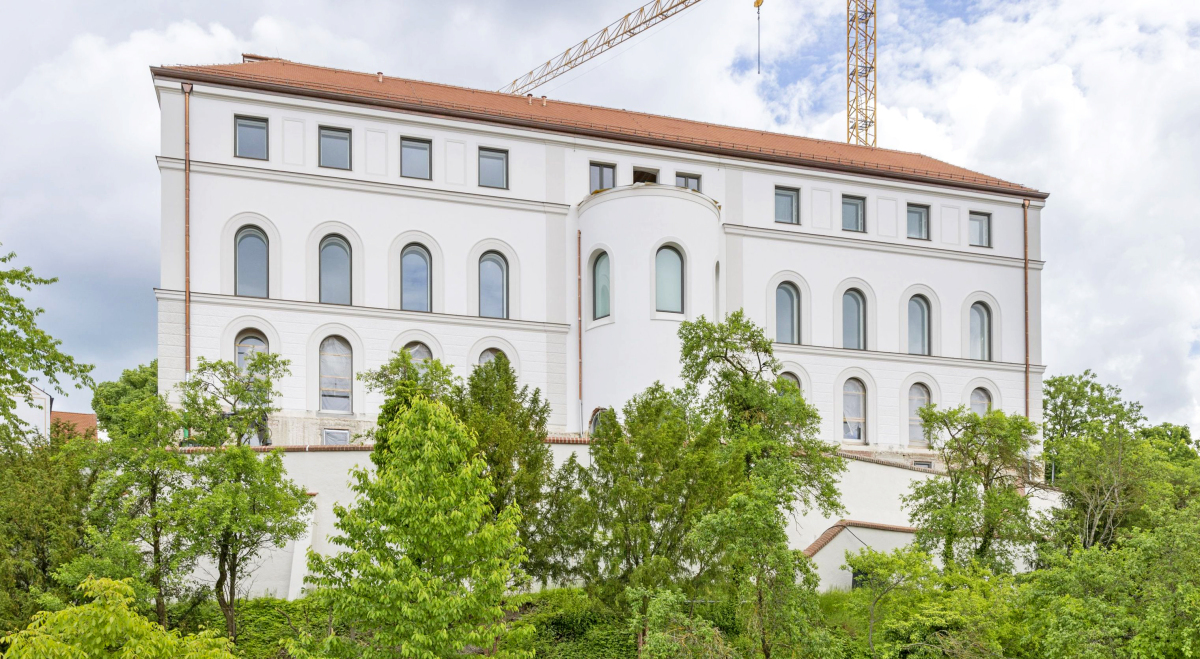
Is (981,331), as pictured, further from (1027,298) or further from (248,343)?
(248,343)

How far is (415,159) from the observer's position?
3381cm

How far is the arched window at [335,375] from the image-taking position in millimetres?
31828

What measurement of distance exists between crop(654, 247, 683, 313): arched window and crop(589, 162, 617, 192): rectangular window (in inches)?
162

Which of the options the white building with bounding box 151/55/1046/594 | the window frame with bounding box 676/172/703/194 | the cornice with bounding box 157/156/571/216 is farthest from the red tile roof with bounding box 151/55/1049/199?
the cornice with bounding box 157/156/571/216

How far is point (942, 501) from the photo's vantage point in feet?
73.9

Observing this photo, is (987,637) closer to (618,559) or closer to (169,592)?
(618,559)

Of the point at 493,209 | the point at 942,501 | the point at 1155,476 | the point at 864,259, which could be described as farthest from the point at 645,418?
the point at 864,259

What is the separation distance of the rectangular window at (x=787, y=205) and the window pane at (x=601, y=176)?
6514 mm

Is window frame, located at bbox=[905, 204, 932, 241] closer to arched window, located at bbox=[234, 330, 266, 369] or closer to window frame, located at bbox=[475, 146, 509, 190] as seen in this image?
window frame, located at bbox=[475, 146, 509, 190]

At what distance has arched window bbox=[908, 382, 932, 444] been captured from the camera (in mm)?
37906

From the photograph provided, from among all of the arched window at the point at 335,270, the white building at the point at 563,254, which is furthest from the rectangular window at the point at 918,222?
the arched window at the point at 335,270

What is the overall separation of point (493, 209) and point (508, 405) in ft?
48.5

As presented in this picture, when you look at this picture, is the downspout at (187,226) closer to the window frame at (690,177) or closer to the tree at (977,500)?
the window frame at (690,177)

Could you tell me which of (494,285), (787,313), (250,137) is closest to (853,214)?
(787,313)
